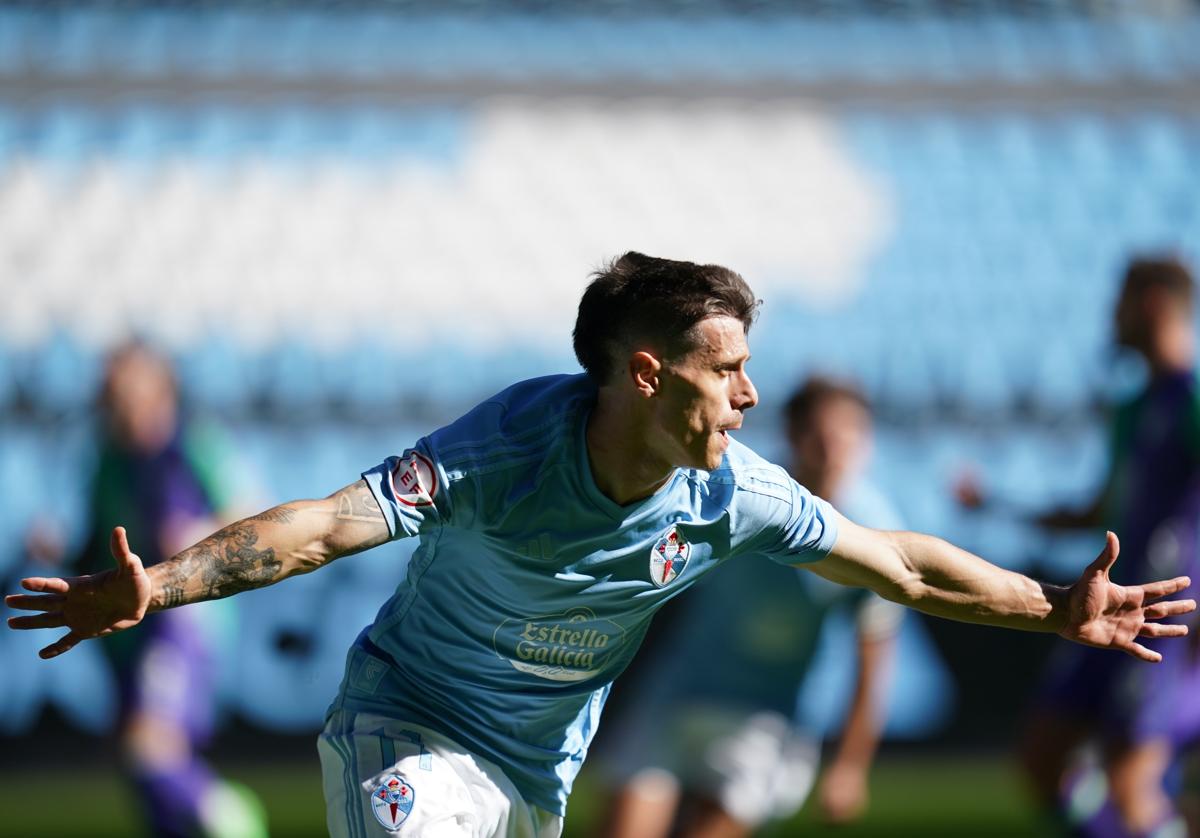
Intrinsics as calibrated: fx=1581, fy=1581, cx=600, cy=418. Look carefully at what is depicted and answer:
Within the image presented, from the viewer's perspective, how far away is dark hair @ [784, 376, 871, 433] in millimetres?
6312

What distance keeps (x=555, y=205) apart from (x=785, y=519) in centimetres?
1159

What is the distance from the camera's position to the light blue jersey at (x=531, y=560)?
3705mm

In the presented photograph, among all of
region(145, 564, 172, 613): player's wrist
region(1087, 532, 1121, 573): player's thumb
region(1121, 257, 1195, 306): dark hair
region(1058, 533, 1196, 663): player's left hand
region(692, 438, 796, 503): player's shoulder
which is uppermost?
region(1121, 257, 1195, 306): dark hair

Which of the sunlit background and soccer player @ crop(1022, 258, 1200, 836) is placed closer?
soccer player @ crop(1022, 258, 1200, 836)

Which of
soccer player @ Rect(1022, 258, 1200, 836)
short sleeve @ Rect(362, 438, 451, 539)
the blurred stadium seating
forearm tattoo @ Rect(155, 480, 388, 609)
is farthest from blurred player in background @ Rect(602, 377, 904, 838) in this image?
the blurred stadium seating

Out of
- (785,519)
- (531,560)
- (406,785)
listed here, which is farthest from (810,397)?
(406,785)

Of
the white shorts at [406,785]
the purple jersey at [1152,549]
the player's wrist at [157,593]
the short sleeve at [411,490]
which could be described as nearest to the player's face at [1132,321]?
the purple jersey at [1152,549]

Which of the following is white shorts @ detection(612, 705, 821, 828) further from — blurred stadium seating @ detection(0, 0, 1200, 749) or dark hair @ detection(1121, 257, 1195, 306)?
blurred stadium seating @ detection(0, 0, 1200, 749)

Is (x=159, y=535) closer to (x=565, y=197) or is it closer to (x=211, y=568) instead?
(x=211, y=568)

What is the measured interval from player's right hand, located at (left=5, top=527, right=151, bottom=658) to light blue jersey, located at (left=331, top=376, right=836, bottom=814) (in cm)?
59

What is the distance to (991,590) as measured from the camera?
4035 millimetres

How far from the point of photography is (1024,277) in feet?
47.1

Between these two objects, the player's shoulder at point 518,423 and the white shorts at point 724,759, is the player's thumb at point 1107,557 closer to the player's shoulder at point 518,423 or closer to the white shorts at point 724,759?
the player's shoulder at point 518,423

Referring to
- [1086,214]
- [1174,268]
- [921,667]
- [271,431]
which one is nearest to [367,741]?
[1174,268]
